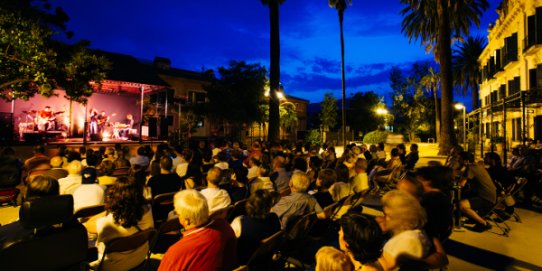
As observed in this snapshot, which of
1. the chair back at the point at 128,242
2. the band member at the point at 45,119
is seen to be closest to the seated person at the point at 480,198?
the chair back at the point at 128,242

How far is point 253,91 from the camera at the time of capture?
19969mm

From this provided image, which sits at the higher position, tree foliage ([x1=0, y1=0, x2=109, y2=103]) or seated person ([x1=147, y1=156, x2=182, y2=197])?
tree foliage ([x1=0, y1=0, x2=109, y2=103])

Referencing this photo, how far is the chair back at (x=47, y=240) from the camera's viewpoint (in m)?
2.32

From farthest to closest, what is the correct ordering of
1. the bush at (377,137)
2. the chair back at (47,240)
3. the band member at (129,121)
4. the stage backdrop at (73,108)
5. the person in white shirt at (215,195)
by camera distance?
the bush at (377,137) < the band member at (129,121) < the stage backdrop at (73,108) < the person in white shirt at (215,195) < the chair back at (47,240)

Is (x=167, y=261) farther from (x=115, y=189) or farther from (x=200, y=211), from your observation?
(x=115, y=189)

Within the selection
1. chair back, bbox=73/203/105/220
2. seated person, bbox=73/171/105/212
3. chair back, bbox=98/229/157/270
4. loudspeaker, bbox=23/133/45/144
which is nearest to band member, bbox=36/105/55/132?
loudspeaker, bbox=23/133/45/144

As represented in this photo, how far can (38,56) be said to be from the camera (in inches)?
360

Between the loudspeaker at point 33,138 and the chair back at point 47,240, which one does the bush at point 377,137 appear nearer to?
the loudspeaker at point 33,138

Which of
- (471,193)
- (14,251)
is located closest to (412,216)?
(14,251)

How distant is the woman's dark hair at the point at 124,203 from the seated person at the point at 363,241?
1.97 metres

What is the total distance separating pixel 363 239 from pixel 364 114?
47.0m

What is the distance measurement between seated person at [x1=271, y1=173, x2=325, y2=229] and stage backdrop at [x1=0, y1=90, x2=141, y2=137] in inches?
602

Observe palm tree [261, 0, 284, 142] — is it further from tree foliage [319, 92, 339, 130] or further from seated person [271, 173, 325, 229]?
tree foliage [319, 92, 339, 130]

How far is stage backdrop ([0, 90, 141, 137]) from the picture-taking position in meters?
16.9
